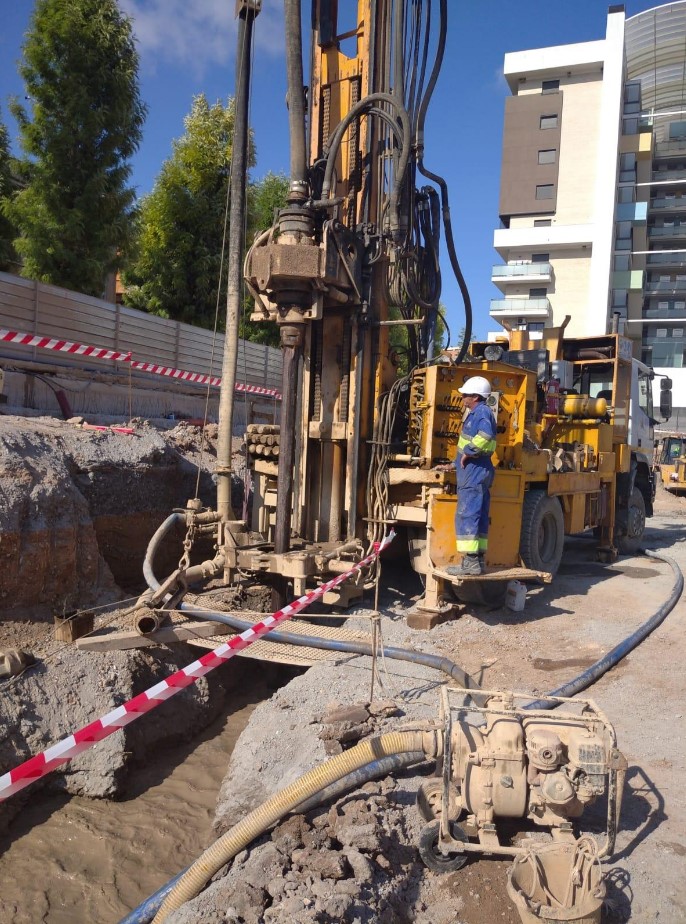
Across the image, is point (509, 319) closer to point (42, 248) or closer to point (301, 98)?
point (42, 248)

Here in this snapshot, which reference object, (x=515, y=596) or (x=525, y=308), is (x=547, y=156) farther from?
(x=515, y=596)

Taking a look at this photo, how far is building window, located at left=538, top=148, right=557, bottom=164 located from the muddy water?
130 feet

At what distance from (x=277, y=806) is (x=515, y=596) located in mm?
4295

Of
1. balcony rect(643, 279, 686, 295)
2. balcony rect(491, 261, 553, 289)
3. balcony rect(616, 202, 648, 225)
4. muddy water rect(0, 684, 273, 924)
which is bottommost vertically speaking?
muddy water rect(0, 684, 273, 924)

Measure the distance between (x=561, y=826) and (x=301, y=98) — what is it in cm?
556

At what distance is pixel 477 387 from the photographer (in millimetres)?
6234

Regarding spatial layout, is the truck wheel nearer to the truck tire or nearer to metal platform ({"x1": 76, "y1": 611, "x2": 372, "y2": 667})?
the truck tire

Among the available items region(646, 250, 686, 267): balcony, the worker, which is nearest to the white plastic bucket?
the worker

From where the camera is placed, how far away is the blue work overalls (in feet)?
19.9

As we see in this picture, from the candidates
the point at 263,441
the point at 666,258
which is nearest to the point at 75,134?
the point at 263,441

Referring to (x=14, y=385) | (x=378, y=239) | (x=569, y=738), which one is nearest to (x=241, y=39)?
(x=378, y=239)

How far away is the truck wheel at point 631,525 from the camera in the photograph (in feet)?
36.9

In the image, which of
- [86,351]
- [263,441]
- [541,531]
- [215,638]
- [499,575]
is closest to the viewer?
[215,638]

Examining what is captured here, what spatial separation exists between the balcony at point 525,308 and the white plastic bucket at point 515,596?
1322 inches
